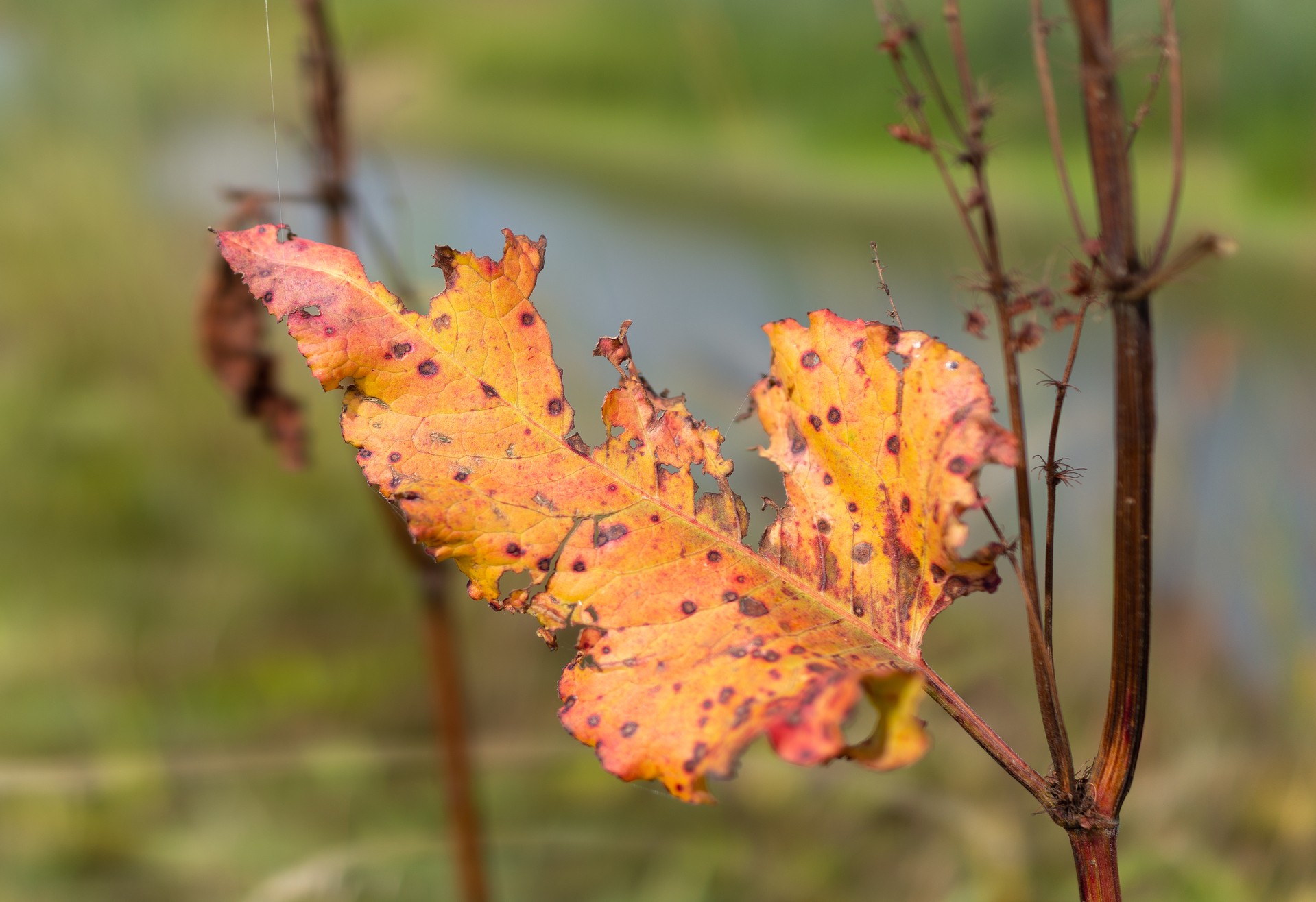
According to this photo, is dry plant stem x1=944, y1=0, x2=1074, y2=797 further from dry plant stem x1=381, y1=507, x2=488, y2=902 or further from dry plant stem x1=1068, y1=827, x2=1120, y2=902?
dry plant stem x1=381, y1=507, x2=488, y2=902

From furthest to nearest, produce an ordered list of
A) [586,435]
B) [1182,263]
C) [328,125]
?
1. [586,435]
2. [328,125]
3. [1182,263]

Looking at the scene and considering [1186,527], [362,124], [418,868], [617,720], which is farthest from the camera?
[362,124]

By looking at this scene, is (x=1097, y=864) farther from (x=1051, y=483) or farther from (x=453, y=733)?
(x=453, y=733)

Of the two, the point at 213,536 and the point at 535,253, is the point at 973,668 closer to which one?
the point at 535,253

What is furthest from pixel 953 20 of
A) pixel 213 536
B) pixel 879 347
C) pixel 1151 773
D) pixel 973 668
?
pixel 213 536

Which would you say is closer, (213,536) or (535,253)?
(535,253)

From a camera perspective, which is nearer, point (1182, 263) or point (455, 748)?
point (1182, 263)

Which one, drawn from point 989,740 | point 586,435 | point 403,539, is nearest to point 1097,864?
point 989,740
